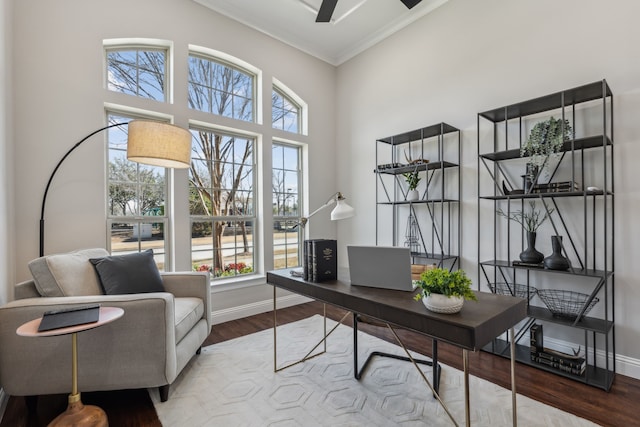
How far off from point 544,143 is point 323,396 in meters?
2.50

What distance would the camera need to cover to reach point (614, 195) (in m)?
2.34

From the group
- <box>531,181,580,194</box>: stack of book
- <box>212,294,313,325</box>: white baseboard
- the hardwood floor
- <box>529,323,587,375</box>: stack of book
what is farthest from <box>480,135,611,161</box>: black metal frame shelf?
<box>212,294,313,325</box>: white baseboard

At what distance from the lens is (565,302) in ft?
8.05

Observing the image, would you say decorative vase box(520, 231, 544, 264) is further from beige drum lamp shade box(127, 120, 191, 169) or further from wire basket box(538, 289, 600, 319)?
beige drum lamp shade box(127, 120, 191, 169)

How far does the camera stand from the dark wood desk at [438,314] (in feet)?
3.91

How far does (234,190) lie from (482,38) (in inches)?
123

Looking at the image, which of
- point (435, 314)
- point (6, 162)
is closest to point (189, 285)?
point (6, 162)

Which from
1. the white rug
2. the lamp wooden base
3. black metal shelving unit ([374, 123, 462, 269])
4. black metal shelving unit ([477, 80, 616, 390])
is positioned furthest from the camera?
black metal shelving unit ([374, 123, 462, 269])

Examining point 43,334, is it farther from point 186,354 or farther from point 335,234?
point 335,234

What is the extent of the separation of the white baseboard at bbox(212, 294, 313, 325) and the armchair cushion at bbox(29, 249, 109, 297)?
142 centimetres

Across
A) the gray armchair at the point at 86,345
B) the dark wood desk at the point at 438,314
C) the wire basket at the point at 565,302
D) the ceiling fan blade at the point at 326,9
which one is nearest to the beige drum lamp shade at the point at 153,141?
the gray armchair at the point at 86,345

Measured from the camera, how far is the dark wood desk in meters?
1.19

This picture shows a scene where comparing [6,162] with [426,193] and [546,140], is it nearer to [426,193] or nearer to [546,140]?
[426,193]

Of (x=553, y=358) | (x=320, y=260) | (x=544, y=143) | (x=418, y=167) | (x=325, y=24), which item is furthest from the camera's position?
(x=325, y=24)
